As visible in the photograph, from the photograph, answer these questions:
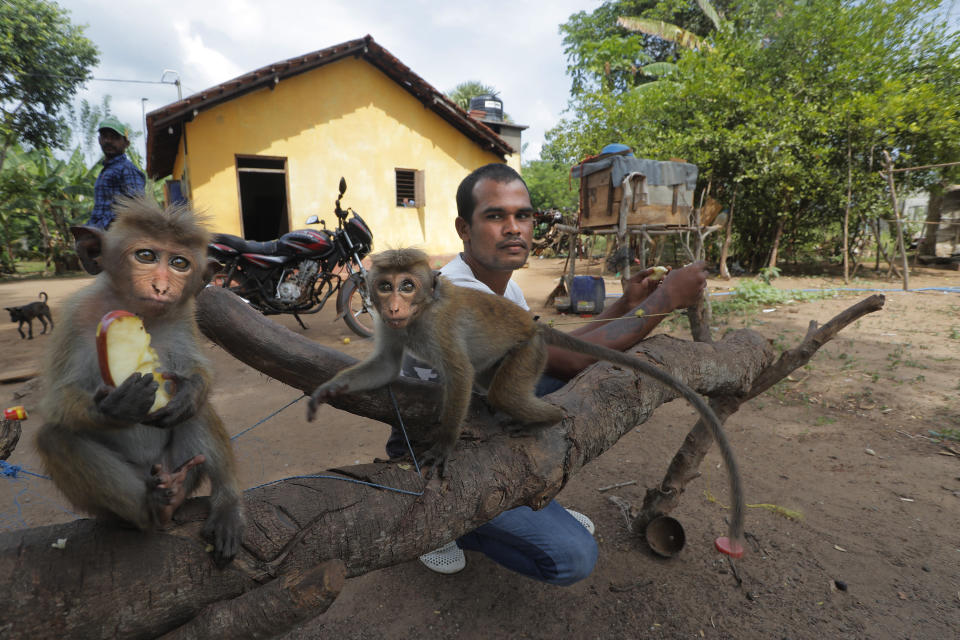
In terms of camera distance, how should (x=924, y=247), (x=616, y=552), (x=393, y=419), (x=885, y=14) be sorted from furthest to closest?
(x=924, y=247) < (x=885, y=14) < (x=616, y=552) < (x=393, y=419)

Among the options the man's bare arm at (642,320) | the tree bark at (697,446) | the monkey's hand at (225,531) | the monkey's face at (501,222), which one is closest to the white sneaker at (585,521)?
the tree bark at (697,446)

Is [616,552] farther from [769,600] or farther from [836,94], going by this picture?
[836,94]

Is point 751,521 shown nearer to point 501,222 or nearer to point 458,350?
point 458,350

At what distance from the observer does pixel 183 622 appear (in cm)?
134

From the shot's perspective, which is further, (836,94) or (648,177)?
(836,94)

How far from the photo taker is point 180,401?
4.84 feet

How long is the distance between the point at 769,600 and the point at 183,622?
2.66 meters

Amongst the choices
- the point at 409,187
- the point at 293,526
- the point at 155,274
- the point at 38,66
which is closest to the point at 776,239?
the point at 409,187

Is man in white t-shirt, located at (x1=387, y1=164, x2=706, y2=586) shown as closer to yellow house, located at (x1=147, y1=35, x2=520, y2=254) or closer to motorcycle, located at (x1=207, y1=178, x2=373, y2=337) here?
motorcycle, located at (x1=207, y1=178, x2=373, y2=337)

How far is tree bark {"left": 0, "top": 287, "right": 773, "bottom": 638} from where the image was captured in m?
1.20

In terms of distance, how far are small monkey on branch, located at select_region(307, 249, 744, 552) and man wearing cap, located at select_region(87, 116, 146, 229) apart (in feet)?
16.6

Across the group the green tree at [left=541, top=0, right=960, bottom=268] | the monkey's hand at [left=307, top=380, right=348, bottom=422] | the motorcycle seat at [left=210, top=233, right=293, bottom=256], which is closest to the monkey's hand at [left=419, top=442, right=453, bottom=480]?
the monkey's hand at [left=307, top=380, right=348, bottom=422]

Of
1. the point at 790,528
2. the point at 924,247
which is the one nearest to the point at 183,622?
the point at 790,528

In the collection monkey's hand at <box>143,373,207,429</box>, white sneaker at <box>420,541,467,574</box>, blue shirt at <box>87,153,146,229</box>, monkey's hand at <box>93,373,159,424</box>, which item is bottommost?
white sneaker at <box>420,541,467,574</box>
